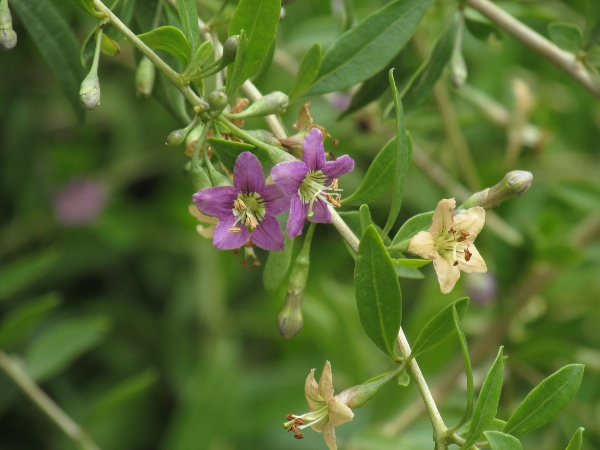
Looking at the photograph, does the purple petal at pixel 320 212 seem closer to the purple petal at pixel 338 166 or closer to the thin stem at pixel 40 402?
the purple petal at pixel 338 166

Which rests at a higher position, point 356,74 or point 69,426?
point 356,74

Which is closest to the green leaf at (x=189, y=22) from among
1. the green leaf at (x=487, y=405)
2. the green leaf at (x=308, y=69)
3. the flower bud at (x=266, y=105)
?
the flower bud at (x=266, y=105)

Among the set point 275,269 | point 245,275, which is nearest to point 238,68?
point 275,269

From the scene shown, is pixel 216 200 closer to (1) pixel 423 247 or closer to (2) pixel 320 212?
(2) pixel 320 212

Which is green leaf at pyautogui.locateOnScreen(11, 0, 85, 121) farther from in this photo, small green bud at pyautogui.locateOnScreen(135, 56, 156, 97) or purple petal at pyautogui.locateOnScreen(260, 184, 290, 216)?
purple petal at pyautogui.locateOnScreen(260, 184, 290, 216)

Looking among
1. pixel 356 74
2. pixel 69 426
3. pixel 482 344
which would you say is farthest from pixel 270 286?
pixel 482 344

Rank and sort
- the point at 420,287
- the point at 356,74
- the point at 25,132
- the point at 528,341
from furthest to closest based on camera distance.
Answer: the point at 420,287, the point at 25,132, the point at 528,341, the point at 356,74

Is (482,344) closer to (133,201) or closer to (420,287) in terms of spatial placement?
(420,287)
